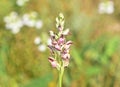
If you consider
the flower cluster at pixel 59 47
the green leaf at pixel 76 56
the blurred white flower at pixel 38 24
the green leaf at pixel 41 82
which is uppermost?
the blurred white flower at pixel 38 24

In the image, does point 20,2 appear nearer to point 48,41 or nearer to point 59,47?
point 48,41

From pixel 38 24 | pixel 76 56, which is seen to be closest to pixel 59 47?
pixel 76 56

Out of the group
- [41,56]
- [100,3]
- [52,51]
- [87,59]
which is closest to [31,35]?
[41,56]

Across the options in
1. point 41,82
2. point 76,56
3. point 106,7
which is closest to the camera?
point 41,82

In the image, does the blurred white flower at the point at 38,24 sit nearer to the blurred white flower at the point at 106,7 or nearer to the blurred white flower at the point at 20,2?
the blurred white flower at the point at 20,2

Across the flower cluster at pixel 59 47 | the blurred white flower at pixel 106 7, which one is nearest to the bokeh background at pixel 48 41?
the blurred white flower at pixel 106 7

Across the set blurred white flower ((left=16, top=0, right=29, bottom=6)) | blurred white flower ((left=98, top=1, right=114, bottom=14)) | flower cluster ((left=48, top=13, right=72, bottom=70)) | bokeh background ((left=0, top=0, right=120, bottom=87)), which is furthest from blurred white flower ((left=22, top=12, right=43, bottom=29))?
flower cluster ((left=48, top=13, right=72, bottom=70))

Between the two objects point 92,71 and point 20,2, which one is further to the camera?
point 20,2
